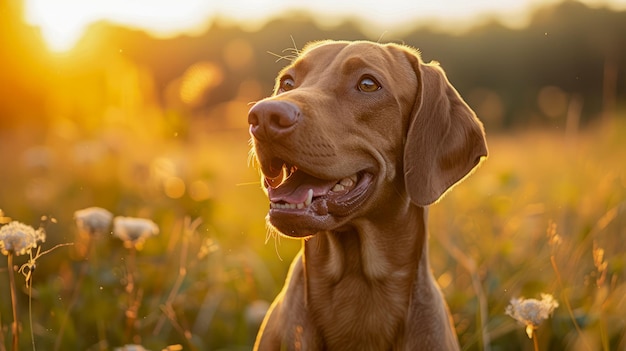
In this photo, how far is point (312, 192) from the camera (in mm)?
2650

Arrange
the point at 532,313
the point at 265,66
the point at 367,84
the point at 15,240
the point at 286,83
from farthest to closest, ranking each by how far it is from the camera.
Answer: the point at 265,66 → the point at 286,83 → the point at 367,84 → the point at 532,313 → the point at 15,240

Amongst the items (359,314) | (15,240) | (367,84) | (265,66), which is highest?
(15,240)

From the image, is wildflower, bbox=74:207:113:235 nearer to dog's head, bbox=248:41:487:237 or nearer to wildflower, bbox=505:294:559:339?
dog's head, bbox=248:41:487:237

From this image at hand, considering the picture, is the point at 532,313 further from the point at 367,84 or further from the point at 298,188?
the point at 367,84

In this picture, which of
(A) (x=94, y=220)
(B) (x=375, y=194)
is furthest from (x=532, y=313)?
(A) (x=94, y=220)

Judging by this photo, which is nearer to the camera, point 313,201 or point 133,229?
point 313,201

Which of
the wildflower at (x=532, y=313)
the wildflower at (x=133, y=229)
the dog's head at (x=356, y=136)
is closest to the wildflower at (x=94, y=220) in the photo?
the wildflower at (x=133, y=229)

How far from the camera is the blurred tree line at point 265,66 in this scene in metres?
6.32

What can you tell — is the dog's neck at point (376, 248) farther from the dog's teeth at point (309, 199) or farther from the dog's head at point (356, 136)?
the dog's teeth at point (309, 199)

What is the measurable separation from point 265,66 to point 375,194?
1505 cm

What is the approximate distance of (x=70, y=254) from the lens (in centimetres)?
479

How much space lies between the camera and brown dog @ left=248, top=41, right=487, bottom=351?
282 cm

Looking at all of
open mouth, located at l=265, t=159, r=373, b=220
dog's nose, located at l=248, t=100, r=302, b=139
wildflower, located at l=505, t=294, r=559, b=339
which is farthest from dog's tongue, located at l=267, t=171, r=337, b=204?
wildflower, located at l=505, t=294, r=559, b=339

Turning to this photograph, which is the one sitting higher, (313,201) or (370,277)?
(313,201)
